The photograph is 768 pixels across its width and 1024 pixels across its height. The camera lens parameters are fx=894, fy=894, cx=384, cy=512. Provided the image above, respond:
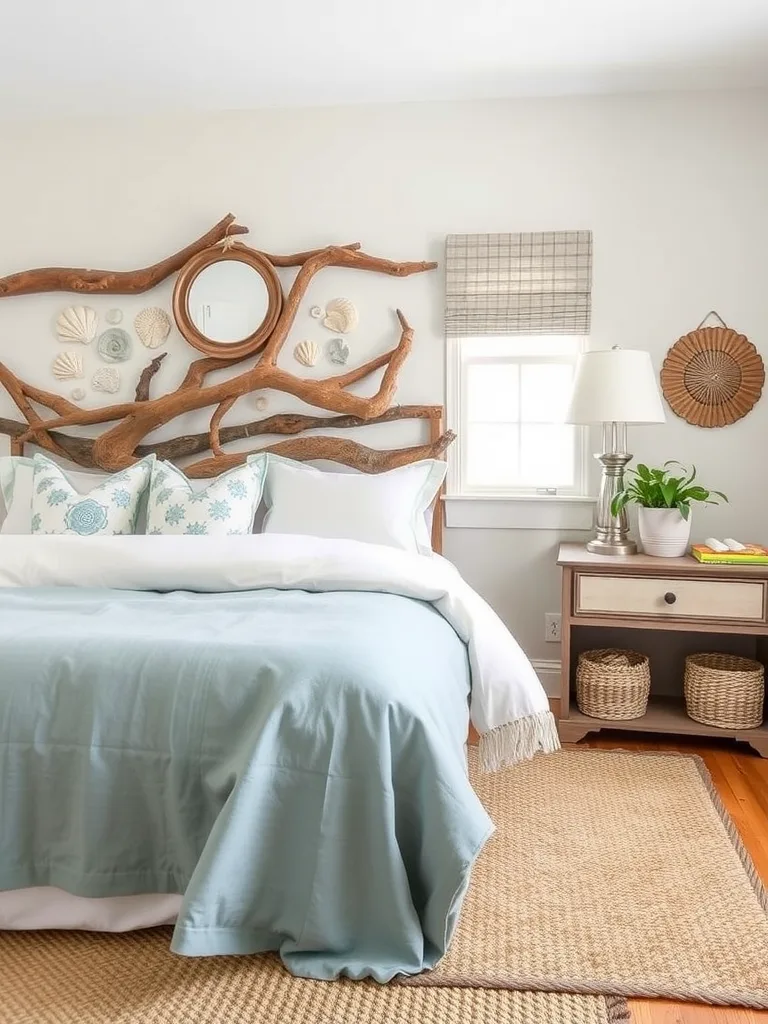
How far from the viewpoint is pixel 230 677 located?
1890mm

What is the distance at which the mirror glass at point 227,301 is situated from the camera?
12.2ft

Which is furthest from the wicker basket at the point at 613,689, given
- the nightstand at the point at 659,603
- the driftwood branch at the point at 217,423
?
the driftwood branch at the point at 217,423

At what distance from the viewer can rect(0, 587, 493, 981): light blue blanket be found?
176 cm

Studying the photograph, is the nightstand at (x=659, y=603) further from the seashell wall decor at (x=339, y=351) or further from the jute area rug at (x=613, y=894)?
the seashell wall decor at (x=339, y=351)

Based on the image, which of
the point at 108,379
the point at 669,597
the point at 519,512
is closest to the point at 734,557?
the point at 669,597

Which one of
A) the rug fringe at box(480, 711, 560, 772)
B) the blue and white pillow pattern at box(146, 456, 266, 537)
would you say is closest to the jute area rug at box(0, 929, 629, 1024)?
the rug fringe at box(480, 711, 560, 772)

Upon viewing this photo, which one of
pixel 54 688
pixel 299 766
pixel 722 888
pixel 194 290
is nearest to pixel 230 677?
pixel 299 766

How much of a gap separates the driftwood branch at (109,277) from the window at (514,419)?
1083 millimetres

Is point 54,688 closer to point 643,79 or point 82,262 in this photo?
point 82,262

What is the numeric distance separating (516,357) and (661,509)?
2.90 feet

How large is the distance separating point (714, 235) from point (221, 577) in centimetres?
233

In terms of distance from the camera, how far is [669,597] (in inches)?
124

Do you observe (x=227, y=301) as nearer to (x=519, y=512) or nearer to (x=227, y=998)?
(x=519, y=512)

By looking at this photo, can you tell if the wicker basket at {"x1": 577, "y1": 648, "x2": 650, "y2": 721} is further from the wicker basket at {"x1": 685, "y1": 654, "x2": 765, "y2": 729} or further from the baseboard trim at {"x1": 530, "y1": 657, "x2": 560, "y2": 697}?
the baseboard trim at {"x1": 530, "y1": 657, "x2": 560, "y2": 697}
